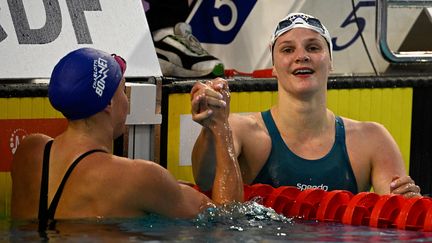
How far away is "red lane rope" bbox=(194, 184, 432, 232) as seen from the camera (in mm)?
4355

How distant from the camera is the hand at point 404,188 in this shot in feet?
15.4

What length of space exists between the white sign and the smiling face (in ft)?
1.97

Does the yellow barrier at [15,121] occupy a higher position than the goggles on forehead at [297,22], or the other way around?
the goggles on forehead at [297,22]

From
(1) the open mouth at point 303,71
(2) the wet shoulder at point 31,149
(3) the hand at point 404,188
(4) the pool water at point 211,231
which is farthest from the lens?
(1) the open mouth at point 303,71

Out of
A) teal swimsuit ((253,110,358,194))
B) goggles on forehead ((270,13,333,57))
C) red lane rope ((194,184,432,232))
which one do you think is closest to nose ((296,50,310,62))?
goggles on forehead ((270,13,333,57))

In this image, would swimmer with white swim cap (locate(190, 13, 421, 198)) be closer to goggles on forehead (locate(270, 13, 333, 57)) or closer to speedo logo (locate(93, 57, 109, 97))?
goggles on forehead (locate(270, 13, 333, 57))

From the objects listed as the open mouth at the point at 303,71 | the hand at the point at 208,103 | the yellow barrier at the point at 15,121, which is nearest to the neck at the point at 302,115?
the open mouth at the point at 303,71

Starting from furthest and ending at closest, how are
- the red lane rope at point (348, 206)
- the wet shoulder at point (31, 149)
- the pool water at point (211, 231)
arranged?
the red lane rope at point (348, 206) < the wet shoulder at point (31, 149) < the pool water at point (211, 231)

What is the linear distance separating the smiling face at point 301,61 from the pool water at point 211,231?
27.9 inches

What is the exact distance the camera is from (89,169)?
159 inches

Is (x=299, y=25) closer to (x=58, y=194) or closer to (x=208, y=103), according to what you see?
(x=208, y=103)

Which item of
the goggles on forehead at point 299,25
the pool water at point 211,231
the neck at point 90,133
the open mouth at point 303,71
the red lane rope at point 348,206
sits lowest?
the pool water at point 211,231

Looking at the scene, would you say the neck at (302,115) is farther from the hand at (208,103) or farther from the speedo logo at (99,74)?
the speedo logo at (99,74)

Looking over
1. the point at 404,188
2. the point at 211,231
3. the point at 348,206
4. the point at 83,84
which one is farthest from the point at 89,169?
the point at 404,188
